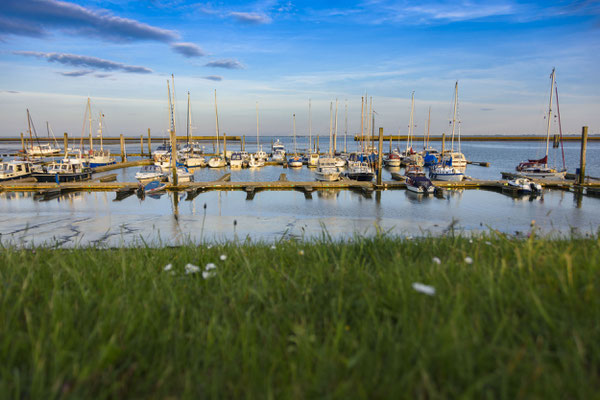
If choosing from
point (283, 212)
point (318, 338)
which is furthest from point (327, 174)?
point (318, 338)

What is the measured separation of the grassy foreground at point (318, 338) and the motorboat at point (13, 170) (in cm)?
4412

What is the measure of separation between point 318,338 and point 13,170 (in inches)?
1890

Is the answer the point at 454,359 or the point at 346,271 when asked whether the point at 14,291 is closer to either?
the point at 346,271

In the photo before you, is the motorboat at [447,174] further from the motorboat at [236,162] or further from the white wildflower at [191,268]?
the white wildflower at [191,268]

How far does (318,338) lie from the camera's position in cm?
298

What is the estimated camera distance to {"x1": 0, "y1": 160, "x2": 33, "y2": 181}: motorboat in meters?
38.6

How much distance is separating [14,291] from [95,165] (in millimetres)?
60998

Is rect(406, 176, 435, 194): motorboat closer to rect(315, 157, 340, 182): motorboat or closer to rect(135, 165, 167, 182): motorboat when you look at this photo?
rect(315, 157, 340, 182): motorboat

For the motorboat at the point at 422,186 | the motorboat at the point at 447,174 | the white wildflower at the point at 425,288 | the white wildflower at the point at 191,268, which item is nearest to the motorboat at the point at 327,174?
the motorboat at the point at 422,186

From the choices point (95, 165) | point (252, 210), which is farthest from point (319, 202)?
point (95, 165)

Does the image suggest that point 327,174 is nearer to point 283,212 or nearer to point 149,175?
point 283,212

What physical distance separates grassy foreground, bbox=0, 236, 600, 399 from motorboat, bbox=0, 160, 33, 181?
145ft

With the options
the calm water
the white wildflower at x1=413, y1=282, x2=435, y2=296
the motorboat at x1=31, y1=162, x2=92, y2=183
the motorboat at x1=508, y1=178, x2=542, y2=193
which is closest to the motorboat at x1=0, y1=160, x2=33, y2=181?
the motorboat at x1=31, y1=162, x2=92, y2=183

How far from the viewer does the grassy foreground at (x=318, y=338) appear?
89.3 inches
